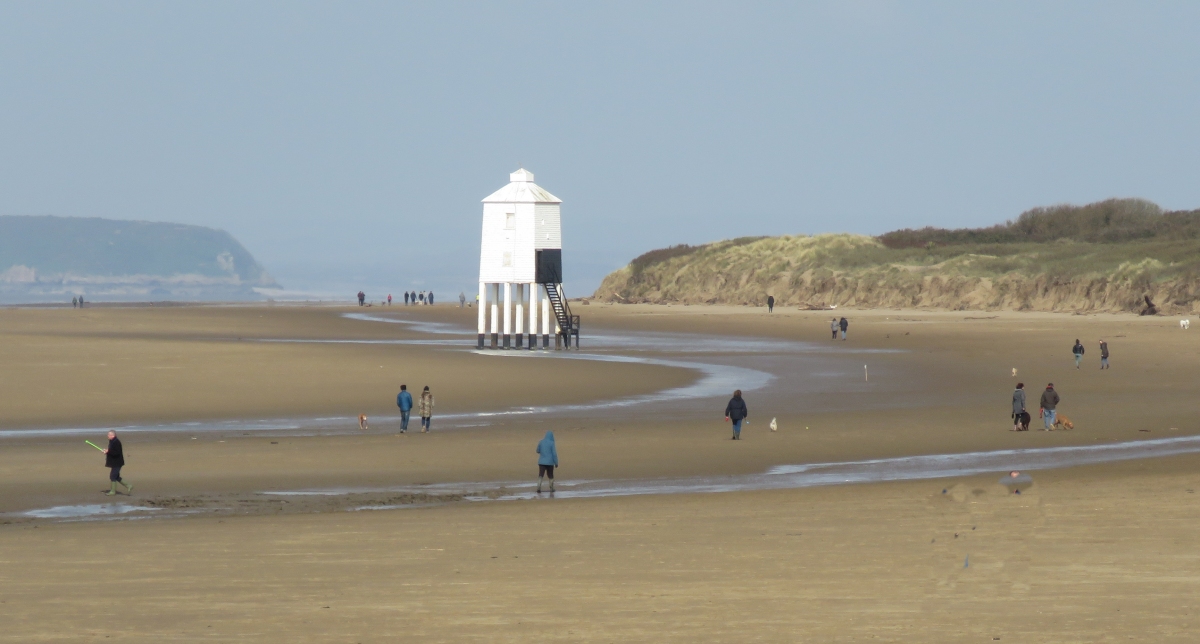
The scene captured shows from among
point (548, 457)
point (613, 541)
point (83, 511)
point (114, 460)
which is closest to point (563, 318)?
point (548, 457)

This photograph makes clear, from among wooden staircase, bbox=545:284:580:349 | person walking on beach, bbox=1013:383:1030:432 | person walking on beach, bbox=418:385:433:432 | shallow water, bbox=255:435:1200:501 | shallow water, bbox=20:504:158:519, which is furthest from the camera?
wooden staircase, bbox=545:284:580:349

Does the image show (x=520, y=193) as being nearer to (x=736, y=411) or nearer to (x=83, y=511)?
(x=736, y=411)

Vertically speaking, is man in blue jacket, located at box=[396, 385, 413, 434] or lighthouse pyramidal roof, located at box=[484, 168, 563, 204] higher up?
lighthouse pyramidal roof, located at box=[484, 168, 563, 204]

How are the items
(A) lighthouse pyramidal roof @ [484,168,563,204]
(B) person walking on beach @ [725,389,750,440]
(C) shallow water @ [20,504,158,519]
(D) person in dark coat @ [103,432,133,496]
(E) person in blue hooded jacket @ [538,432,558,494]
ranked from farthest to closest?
(A) lighthouse pyramidal roof @ [484,168,563,204] → (B) person walking on beach @ [725,389,750,440] → (E) person in blue hooded jacket @ [538,432,558,494] → (D) person in dark coat @ [103,432,133,496] → (C) shallow water @ [20,504,158,519]

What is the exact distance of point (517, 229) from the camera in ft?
162

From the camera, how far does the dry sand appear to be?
32.6 ft

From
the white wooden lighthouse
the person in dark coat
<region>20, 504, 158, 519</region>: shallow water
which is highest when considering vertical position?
the white wooden lighthouse

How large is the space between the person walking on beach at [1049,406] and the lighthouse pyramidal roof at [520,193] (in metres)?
27.1

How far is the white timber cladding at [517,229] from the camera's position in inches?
1937

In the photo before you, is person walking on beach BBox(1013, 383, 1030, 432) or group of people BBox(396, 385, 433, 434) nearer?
group of people BBox(396, 385, 433, 434)

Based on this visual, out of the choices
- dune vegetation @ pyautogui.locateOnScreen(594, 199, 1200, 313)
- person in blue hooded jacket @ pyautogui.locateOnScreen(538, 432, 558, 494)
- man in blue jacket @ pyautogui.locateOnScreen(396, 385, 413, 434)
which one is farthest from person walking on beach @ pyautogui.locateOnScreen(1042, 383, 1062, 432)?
dune vegetation @ pyautogui.locateOnScreen(594, 199, 1200, 313)

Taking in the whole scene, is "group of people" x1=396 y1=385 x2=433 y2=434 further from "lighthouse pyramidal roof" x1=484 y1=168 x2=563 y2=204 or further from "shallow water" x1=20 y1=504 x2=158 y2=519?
"lighthouse pyramidal roof" x1=484 y1=168 x2=563 y2=204

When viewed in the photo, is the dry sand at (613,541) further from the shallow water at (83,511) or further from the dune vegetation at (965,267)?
the dune vegetation at (965,267)

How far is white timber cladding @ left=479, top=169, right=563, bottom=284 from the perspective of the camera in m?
49.2
